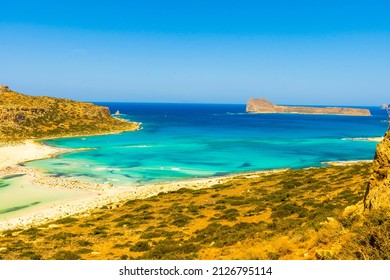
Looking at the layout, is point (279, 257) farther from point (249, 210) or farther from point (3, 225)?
point (3, 225)

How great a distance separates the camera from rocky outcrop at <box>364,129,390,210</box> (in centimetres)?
1204

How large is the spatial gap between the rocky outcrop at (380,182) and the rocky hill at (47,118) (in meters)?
96.6

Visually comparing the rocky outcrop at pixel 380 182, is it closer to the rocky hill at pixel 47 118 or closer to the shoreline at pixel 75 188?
the shoreline at pixel 75 188

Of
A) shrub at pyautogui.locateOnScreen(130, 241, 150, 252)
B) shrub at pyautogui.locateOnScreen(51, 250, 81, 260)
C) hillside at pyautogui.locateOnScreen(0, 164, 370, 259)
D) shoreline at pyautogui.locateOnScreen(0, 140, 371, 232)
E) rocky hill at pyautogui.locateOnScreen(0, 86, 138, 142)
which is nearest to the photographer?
hillside at pyautogui.locateOnScreen(0, 164, 370, 259)

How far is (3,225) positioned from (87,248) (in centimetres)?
1375

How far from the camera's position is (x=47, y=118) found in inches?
4756

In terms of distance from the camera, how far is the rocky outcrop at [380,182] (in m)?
12.0

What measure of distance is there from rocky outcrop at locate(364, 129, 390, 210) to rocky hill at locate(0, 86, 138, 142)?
A: 96600 mm

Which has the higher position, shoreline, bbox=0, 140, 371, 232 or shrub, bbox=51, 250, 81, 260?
shrub, bbox=51, 250, 81, 260

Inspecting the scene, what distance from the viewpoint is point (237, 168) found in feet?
198

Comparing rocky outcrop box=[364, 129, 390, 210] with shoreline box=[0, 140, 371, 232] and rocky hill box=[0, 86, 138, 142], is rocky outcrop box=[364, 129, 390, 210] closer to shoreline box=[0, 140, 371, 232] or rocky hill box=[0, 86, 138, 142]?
shoreline box=[0, 140, 371, 232]

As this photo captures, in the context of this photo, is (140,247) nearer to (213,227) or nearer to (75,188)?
(213,227)

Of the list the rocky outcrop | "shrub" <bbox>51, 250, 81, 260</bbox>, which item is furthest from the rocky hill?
the rocky outcrop
